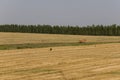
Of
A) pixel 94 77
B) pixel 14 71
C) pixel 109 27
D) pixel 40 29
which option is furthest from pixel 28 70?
pixel 40 29

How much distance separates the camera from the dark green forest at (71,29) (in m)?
73.5

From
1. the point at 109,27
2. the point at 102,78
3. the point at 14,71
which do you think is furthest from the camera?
the point at 109,27

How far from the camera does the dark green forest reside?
7346 cm

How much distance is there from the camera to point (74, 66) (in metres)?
14.2

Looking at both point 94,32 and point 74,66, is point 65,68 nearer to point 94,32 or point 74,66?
point 74,66

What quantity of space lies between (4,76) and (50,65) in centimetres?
Result: 346

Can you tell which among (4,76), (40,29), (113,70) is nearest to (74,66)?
(113,70)

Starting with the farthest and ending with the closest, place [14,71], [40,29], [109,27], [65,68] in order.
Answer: [40,29]
[109,27]
[65,68]
[14,71]

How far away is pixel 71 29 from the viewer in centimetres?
7806

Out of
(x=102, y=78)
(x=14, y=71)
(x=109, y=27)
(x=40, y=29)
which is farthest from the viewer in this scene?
(x=40, y=29)

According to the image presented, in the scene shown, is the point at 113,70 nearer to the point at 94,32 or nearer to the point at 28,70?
the point at 28,70

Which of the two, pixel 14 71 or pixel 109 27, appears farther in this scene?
pixel 109 27

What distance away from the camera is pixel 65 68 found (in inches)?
536

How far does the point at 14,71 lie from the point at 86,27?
63639 millimetres
